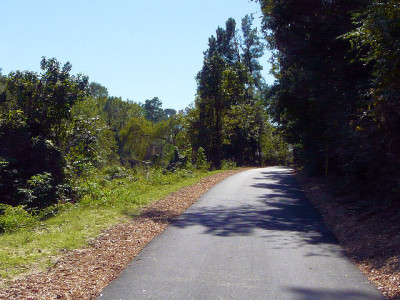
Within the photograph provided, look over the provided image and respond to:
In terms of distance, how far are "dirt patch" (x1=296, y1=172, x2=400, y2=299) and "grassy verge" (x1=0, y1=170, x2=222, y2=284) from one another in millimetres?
5343

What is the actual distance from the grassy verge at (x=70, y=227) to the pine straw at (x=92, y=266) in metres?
0.30

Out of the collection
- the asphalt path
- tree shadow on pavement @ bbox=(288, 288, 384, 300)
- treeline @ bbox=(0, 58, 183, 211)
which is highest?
treeline @ bbox=(0, 58, 183, 211)

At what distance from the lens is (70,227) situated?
9617 millimetres

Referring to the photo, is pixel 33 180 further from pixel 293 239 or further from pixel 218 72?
pixel 218 72

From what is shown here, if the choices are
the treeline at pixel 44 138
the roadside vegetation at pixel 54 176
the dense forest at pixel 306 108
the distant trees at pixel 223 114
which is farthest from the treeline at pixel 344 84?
the distant trees at pixel 223 114

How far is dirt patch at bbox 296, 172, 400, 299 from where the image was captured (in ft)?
21.1

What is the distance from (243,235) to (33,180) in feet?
23.2

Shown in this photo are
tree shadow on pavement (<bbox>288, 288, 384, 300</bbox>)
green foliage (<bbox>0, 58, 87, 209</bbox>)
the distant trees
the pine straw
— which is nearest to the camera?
tree shadow on pavement (<bbox>288, 288, 384, 300</bbox>)

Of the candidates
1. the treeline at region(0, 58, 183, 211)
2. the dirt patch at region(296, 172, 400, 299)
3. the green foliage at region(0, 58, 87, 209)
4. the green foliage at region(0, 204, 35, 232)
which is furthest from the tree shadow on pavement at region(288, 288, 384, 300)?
the green foliage at region(0, 58, 87, 209)

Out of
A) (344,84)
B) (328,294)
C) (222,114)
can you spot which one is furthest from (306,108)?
(222,114)

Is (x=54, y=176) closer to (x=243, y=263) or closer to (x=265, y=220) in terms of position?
(x=265, y=220)

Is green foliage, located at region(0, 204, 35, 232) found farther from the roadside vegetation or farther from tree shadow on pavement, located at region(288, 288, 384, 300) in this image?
tree shadow on pavement, located at region(288, 288, 384, 300)

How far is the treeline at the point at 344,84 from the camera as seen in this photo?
8422 mm

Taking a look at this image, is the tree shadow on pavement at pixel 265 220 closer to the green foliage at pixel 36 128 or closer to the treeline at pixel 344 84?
the treeline at pixel 344 84
